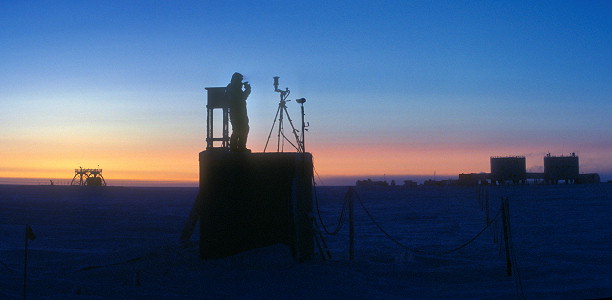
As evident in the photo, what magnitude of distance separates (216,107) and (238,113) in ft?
5.83

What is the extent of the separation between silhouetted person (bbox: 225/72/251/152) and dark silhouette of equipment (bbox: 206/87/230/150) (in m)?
1.42

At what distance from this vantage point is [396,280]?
11148 millimetres

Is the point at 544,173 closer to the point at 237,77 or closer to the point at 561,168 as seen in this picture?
the point at 561,168

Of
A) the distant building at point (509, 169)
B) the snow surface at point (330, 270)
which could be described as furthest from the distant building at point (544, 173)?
the snow surface at point (330, 270)

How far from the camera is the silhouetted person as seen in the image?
12023mm

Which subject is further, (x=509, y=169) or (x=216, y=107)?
(x=509, y=169)

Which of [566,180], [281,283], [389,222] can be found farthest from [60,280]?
[566,180]

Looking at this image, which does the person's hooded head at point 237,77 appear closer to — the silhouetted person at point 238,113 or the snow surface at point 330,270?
the silhouetted person at point 238,113

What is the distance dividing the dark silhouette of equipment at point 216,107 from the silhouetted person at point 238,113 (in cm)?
142

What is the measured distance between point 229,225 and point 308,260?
1.96 meters

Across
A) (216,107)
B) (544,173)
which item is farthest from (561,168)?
(216,107)

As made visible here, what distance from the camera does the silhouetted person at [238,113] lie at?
1202 cm

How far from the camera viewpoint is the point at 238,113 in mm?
12180

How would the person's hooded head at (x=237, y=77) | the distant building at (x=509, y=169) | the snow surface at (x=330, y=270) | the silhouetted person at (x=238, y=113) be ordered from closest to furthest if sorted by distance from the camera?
the snow surface at (x=330, y=270) → the silhouetted person at (x=238, y=113) → the person's hooded head at (x=237, y=77) → the distant building at (x=509, y=169)
